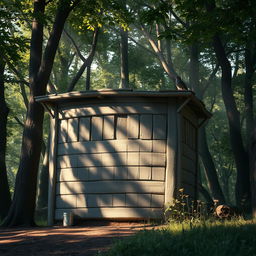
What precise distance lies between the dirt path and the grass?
889mm

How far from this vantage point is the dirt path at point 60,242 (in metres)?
8.60

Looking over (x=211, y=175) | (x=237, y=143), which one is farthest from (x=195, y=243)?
(x=211, y=175)

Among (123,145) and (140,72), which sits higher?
(140,72)

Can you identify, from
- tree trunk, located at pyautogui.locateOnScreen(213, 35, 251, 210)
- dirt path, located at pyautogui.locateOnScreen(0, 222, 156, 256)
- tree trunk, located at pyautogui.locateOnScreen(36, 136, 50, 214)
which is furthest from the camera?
tree trunk, located at pyautogui.locateOnScreen(36, 136, 50, 214)

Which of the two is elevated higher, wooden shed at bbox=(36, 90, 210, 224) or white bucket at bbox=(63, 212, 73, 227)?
wooden shed at bbox=(36, 90, 210, 224)

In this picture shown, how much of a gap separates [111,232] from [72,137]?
415 centimetres

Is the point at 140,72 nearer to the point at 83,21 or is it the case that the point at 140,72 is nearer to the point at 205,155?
the point at 205,155

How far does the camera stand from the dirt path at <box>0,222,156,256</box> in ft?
28.2

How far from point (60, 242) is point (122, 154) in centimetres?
424

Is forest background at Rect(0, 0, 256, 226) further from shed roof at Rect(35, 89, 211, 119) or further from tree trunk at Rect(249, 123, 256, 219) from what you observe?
shed roof at Rect(35, 89, 211, 119)

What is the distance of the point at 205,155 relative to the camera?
81.1ft

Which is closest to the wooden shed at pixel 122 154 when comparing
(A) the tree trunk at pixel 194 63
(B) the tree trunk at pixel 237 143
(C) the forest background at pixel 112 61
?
(C) the forest background at pixel 112 61

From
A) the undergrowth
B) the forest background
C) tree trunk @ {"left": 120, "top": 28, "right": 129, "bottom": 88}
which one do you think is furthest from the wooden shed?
tree trunk @ {"left": 120, "top": 28, "right": 129, "bottom": 88}

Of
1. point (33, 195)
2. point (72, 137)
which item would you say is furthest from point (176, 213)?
point (33, 195)
